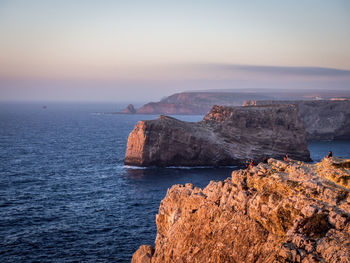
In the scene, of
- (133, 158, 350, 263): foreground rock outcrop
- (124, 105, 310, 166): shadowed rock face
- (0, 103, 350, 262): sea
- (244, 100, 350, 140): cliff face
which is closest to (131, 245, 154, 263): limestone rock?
(133, 158, 350, 263): foreground rock outcrop

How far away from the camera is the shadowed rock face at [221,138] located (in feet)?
255

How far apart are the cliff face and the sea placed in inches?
1455

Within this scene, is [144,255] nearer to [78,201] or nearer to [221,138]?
[78,201]

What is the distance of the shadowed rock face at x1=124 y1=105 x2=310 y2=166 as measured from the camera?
255 feet

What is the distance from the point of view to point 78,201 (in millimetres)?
51156

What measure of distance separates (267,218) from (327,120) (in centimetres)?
12277

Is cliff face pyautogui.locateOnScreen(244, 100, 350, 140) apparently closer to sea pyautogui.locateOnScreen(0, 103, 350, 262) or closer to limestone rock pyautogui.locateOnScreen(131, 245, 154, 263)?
sea pyautogui.locateOnScreen(0, 103, 350, 262)

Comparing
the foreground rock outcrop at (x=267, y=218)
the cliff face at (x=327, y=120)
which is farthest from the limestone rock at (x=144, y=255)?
the cliff face at (x=327, y=120)

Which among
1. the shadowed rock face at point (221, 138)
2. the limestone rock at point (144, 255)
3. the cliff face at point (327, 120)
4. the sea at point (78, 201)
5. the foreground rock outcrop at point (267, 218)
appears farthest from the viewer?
the cliff face at point (327, 120)

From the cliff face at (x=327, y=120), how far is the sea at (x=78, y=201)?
36.9 metres

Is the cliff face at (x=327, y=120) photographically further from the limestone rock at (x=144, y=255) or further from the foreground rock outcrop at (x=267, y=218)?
the foreground rock outcrop at (x=267, y=218)

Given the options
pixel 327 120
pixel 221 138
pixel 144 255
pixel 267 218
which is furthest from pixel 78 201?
pixel 327 120

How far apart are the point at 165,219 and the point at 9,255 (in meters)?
16.9

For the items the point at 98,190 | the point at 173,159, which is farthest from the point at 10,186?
the point at 173,159
